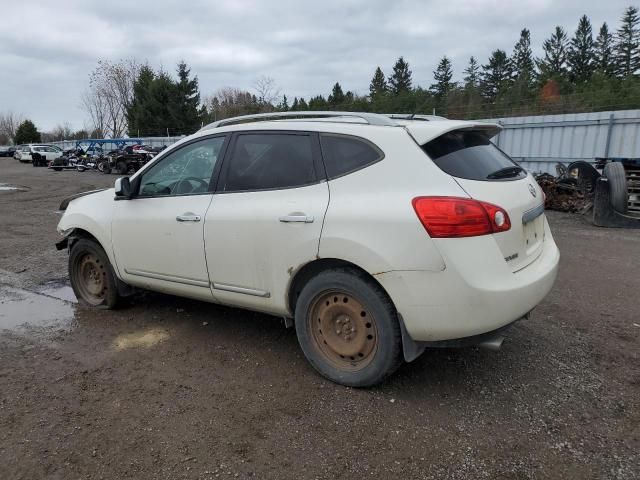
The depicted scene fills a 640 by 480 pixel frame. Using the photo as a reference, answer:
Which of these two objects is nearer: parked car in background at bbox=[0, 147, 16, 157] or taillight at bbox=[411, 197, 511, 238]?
taillight at bbox=[411, 197, 511, 238]

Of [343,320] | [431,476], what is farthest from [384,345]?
[431,476]

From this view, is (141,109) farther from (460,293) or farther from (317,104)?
(460,293)

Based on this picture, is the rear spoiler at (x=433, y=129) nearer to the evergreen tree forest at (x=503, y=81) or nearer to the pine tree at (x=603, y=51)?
the evergreen tree forest at (x=503, y=81)

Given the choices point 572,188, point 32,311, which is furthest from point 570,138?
point 32,311

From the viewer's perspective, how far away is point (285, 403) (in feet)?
10.2

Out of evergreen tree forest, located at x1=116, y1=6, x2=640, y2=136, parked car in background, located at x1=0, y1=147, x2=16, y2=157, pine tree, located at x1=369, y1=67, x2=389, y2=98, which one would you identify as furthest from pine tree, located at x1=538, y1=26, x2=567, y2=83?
parked car in background, located at x1=0, y1=147, x2=16, y2=157

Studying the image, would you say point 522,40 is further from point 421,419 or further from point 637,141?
point 421,419

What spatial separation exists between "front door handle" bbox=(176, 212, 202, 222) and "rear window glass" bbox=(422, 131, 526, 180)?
70.6 inches

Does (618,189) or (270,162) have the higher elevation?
(270,162)

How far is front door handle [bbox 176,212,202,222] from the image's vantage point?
12.3ft

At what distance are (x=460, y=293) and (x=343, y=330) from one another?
2.82 feet

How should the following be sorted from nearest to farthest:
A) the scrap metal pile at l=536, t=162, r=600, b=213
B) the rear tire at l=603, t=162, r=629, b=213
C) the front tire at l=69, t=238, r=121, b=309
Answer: the front tire at l=69, t=238, r=121, b=309, the rear tire at l=603, t=162, r=629, b=213, the scrap metal pile at l=536, t=162, r=600, b=213

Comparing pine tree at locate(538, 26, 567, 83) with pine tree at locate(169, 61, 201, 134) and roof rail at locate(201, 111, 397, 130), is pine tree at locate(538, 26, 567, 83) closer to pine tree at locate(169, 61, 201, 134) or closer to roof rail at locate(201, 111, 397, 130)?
pine tree at locate(169, 61, 201, 134)

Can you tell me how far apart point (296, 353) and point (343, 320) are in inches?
30.1
